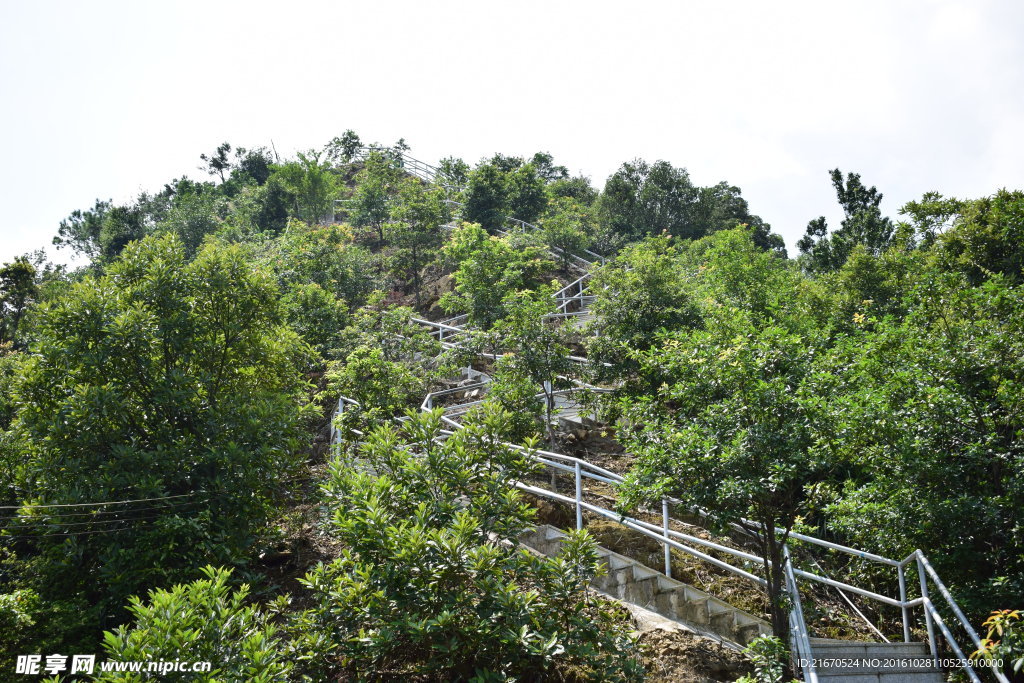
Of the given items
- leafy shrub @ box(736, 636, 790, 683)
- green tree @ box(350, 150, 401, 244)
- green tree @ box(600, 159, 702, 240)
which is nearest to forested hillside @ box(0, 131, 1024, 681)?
leafy shrub @ box(736, 636, 790, 683)

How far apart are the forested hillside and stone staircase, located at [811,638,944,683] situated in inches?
22.5

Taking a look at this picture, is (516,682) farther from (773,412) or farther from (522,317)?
(522,317)

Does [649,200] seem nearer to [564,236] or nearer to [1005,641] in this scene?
[564,236]

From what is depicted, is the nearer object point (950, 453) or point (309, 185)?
point (950, 453)

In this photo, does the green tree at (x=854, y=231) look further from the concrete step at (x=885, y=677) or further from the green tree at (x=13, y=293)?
the green tree at (x=13, y=293)

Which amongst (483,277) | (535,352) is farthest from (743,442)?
(483,277)

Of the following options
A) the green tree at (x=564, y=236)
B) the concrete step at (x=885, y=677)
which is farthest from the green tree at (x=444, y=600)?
the green tree at (x=564, y=236)

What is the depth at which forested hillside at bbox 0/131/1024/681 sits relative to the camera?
16.7 feet

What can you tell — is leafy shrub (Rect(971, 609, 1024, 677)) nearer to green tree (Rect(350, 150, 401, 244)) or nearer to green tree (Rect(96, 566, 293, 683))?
green tree (Rect(96, 566, 293, 683))

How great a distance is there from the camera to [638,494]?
6.09m

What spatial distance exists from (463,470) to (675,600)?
2780 mm

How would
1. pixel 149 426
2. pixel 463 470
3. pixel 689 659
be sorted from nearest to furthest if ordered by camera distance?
pixel 463 470, pixel 689 659, pixel 149 426

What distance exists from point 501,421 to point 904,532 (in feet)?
13.1

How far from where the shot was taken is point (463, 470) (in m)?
5.89
